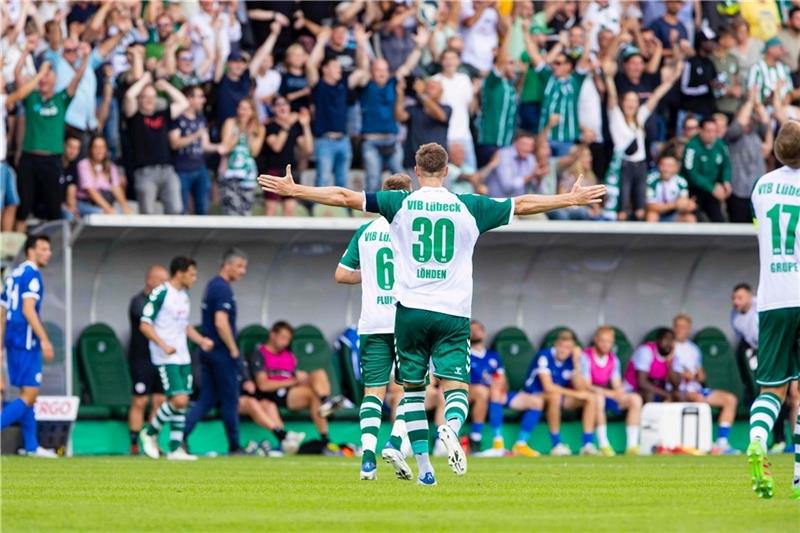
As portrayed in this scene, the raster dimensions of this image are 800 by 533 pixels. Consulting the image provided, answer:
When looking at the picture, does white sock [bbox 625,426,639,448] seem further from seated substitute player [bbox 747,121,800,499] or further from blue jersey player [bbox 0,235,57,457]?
seated substitute player [bbox 747,121,800,499]

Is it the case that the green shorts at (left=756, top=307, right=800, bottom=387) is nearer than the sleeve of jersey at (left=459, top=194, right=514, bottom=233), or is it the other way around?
A: the green shorts at (left=756, top=307, right=800, bottom=387)

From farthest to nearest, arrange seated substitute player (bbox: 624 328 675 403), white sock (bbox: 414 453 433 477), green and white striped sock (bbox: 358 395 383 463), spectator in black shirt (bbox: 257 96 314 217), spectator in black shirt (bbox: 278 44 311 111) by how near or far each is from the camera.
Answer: seated substitute player (bbox: 624 328 675 403) < spectator in black shirt (bbox: 278 44 311 111) < spectator in black shirt (bbox: 257 96 314 217) < green and white striped sock (bbox: 358 395 383 463) < white sock (bbox: 414 453 433 477)

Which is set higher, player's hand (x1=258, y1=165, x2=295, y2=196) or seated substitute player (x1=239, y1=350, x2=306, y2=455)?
player's hand (x1=258, y1=165, x2=295, y2=196)

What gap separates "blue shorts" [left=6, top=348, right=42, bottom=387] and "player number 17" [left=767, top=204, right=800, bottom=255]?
1006 centimetres

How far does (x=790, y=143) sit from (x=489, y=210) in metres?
1.99

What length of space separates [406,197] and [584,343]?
13.5 m

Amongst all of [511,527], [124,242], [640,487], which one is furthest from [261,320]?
[511,527]

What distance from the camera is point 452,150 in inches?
870

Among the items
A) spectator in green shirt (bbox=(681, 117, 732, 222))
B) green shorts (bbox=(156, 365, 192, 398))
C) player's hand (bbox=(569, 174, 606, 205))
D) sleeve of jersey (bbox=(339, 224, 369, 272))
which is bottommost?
green shorts (bbox=(156, 365, 192, 398))

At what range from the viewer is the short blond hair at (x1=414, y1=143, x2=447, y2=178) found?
37.4 feet

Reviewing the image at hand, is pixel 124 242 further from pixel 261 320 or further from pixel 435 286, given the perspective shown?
pixel 435 286

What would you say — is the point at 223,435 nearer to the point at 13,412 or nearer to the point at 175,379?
the point at 175,379

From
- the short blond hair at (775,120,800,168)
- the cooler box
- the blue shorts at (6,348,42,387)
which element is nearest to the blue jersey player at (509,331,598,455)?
the cooler box

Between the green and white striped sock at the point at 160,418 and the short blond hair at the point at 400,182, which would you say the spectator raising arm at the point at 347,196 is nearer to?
the short blond hair at the point at 400,182
